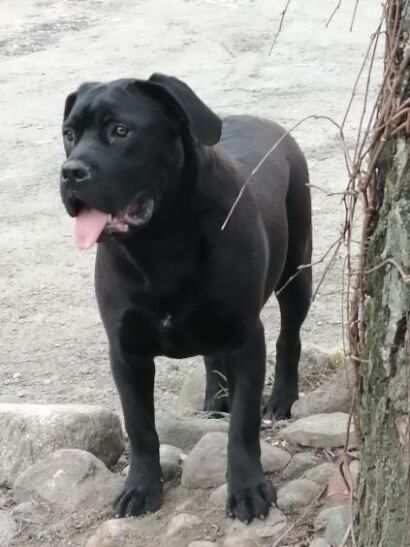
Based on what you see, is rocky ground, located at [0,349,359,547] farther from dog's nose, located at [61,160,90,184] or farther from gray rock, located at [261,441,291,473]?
dog's nose, located at [61,160,90,184]

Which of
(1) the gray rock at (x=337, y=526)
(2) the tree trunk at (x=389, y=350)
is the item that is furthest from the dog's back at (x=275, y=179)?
(2) the tree trunk at (x=389, y=350)

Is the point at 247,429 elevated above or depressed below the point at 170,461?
above

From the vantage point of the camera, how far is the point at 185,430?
4480 millimetres

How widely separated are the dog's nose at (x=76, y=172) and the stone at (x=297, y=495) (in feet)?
4.06

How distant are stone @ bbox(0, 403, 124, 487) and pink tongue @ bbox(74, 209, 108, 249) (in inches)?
39.8

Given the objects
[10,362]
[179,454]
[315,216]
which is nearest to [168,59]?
[315,216]

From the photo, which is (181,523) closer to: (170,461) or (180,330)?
(170,461)

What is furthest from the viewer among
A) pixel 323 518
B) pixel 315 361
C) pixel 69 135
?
pixel 315 361

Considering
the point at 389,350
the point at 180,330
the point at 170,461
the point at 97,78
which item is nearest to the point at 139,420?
the point at 170,461

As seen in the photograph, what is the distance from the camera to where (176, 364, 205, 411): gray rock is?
5.28m

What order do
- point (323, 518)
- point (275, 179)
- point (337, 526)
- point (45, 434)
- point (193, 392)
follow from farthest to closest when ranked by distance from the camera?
point (193, 392), point (275, 179), point (45, 434), point (323, 518), point (337, 526)

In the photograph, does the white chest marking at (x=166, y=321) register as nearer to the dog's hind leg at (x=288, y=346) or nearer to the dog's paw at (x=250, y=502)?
the dog's paw at (x=250, y=502)

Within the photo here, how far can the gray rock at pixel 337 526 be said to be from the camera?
3.20m

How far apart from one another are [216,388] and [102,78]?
7.38 m
